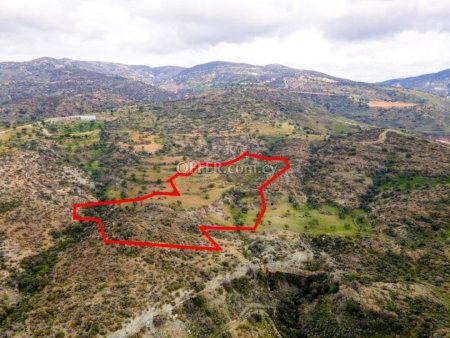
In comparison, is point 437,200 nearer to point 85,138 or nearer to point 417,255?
point 417,255

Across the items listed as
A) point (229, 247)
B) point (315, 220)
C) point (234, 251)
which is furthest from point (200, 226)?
point (315, 220)

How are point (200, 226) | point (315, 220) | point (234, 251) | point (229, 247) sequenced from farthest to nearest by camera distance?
1. point (315, 220)
2. point (200, 226)
3. point (229, 247)
4. point (234, 251)

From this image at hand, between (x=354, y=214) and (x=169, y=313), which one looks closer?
(x=169, y=313)

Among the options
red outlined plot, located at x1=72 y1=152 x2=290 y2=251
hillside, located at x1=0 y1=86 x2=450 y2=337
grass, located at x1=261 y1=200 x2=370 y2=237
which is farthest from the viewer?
grass, located at x1=261 y1=200 x2=370 y2=237

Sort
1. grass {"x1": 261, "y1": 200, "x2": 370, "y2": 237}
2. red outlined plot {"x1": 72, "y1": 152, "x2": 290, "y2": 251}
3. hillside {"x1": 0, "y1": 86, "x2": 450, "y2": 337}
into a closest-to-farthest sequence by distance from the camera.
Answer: hillside {"x1": 0, "y1": 86, "x2": 450, "y2": 337} < red outlined plot {"x1": 72, "y1": 152, "x2": 290, "y2": 251} < grass {"x1": 261, "y1": 200, "x2": 370, "y2": 237}

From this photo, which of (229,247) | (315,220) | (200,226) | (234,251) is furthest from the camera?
(315,220)

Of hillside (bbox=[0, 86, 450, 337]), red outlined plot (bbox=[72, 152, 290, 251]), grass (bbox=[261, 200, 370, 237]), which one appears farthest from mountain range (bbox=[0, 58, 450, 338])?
red outlined plot (bbox=[72, 152, 290, 251])

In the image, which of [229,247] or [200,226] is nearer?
[229,247]

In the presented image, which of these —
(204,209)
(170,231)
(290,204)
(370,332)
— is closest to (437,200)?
(290,204)

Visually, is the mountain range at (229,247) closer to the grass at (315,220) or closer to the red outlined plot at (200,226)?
the grass at (315,220)

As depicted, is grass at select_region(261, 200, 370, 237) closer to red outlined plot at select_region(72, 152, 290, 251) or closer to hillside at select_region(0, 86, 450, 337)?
hillside at select_region(0, 86, 450, 337)

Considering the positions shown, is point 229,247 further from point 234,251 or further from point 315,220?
point 315,220
